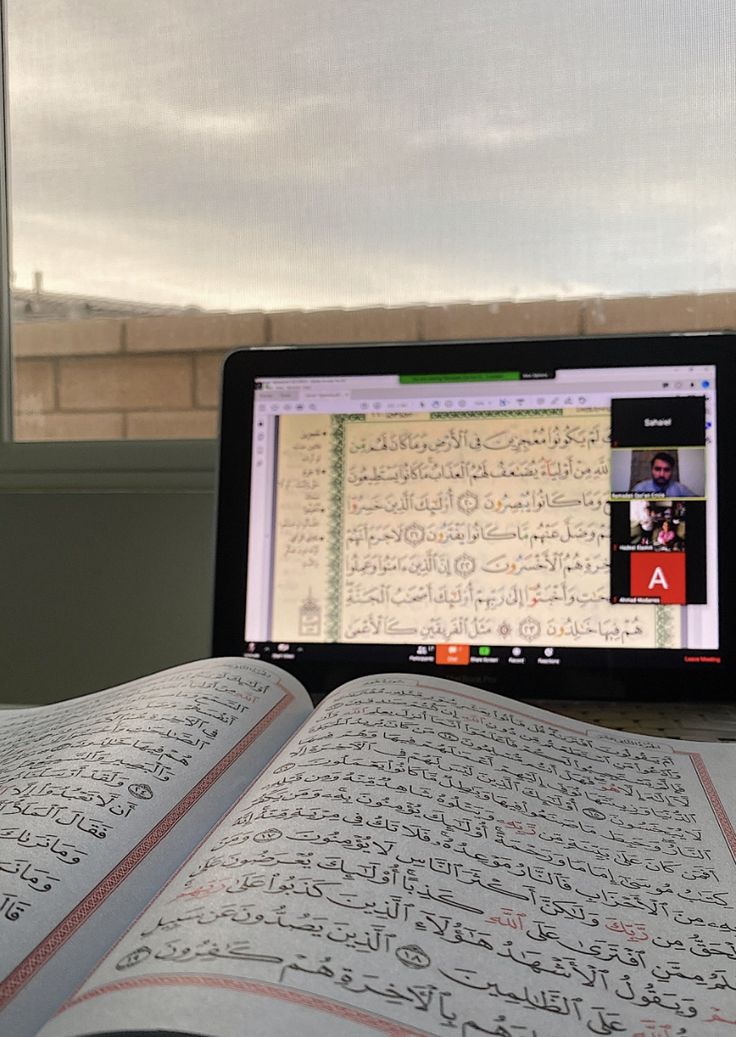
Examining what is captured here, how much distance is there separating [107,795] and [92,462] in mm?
643

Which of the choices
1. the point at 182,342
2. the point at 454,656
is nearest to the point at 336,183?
the point at 182,342

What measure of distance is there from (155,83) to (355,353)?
1.51ft

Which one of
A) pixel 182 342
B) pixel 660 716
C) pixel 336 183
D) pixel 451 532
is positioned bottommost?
pixel 660 716

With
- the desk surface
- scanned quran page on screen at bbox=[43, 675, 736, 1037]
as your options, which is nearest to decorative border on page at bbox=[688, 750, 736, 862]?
scanned quran page on screen at bbox=[43, 675, 736, 1037]

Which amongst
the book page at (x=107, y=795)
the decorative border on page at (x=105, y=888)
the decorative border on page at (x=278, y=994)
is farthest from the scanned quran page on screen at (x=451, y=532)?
the decorative border on page at (x=278, y=994)

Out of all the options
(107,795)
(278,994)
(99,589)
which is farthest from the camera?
(99,589)

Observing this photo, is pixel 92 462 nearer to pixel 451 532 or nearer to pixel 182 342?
pixel 182 342

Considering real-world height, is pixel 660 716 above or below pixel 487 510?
below

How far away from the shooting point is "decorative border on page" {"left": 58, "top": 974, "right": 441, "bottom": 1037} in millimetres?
190

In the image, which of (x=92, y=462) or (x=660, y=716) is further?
(x=92, y=462)

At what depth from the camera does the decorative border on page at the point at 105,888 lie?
229 mm

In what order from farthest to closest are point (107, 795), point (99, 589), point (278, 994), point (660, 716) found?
point (99, 589)
point (660, 716)
point (107, 795)
point (278, 994)

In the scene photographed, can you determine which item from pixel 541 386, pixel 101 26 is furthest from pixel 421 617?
pixel 101 26

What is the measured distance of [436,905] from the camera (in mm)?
248
